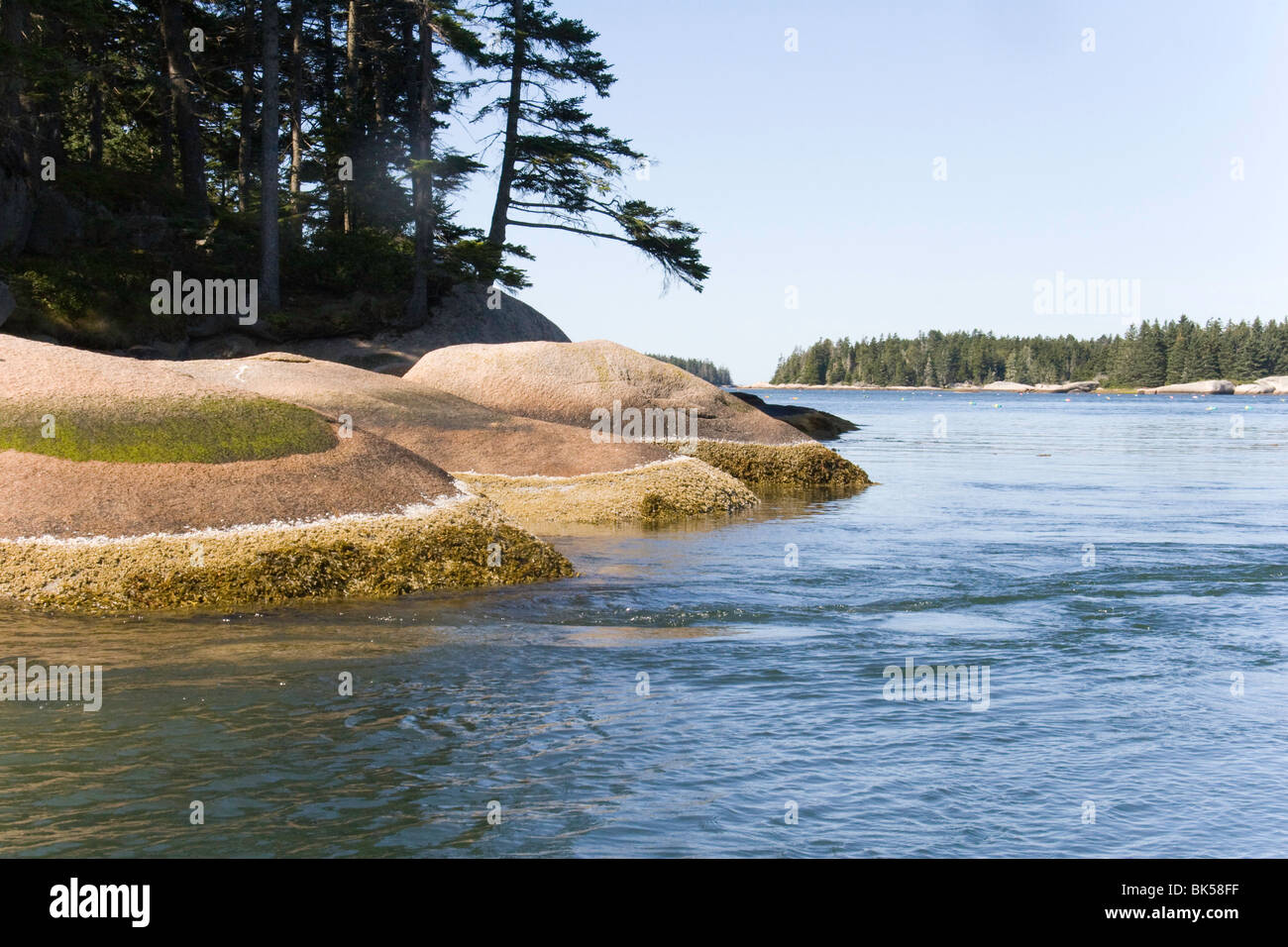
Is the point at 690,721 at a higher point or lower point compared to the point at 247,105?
lower

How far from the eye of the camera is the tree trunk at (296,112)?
124ft

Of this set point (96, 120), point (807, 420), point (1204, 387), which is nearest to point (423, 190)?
point (96, 120)

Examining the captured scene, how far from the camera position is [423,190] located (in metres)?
35.5

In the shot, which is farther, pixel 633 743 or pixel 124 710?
pixel 124 710

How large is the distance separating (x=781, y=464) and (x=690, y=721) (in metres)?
17.8

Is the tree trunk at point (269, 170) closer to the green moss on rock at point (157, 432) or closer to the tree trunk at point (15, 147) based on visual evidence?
the tree trunk at point (15, 147)

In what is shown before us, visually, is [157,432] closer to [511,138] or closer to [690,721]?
[690,721]

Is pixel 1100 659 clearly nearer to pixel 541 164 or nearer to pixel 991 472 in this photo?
pixel 991 472

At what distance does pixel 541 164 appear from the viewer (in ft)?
127

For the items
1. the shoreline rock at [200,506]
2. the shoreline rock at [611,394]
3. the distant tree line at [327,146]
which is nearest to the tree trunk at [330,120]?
the distant tree line at [327,146]

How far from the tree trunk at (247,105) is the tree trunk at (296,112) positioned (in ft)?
4.76

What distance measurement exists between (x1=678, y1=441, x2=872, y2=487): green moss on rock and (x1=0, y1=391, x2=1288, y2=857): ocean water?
9.50m
